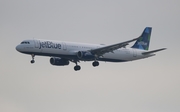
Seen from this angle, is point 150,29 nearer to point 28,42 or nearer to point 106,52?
point 106,52

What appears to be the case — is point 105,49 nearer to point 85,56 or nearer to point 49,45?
point 85,56

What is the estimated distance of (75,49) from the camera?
110438mm

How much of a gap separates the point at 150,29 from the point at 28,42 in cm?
3262

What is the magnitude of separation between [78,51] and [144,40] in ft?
69.2

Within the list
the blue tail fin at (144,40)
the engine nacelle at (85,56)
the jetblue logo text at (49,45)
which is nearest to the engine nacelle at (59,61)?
the engine nacelle at (85,56)

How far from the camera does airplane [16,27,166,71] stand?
106 metres

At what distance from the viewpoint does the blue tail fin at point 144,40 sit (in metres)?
124

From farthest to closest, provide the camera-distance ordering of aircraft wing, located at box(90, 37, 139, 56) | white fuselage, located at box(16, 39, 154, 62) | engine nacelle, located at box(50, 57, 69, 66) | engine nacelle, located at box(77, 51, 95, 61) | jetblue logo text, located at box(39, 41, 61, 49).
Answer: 1. engine nacelle, located at box(50, 57, 69, 66)
2. aircraft wing, located at box(90, 37, 139, 56)
3. engine nacelle, located at box(77, 51, 95, 61)
4. jetblue logo text, located at box(39, 41, 61, 49)
5. white fuselage, located at box(16, 39, 154, 62)

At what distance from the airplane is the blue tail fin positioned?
45.1 inches

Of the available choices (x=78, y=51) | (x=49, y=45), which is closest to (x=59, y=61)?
(x=78, y=51)

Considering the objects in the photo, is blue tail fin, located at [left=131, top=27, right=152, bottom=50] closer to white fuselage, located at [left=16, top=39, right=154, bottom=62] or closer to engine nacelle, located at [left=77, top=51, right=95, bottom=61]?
white fuselage, located at [left=16, top=39, right=154, bottom=62]

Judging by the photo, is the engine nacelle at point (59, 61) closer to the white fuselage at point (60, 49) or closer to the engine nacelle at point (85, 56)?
the white fuselage at point (60, 49)

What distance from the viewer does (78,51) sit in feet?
361

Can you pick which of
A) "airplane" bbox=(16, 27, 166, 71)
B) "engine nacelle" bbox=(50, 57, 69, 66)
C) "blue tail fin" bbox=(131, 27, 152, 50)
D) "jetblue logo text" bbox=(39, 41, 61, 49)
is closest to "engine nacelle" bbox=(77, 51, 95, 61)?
"airplane" bbox=(16, 27, 166, 71)
